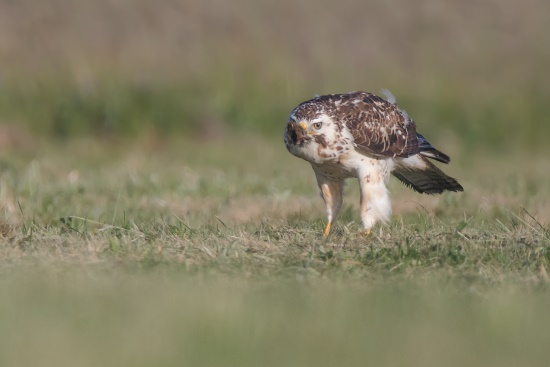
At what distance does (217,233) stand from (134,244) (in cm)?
63

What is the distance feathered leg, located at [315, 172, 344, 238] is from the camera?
7.60 m

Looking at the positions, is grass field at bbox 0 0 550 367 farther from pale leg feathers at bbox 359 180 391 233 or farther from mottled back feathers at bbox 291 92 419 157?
mottled back feathers at bbox 291 92 419 157

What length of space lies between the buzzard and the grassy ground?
26 centimetres

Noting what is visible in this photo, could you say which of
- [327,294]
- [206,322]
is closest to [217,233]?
[327,294]

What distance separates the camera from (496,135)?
50.3 feet

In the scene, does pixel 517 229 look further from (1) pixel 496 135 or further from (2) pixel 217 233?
(1) pixel 496 135

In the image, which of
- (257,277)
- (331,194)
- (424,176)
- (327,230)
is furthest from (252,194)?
(257,277)

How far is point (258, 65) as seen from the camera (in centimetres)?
1579

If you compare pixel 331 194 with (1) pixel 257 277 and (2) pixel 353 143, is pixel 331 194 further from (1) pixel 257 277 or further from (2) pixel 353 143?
(1) pixel 257 277

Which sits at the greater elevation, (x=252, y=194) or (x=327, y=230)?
(x=327, y=230)

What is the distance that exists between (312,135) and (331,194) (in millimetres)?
684

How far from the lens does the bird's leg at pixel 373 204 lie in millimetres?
7359

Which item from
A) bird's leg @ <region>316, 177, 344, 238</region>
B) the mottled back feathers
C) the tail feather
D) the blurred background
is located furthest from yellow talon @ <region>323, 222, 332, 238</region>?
the blurred background

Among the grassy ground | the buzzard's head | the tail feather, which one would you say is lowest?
the grassy ground
